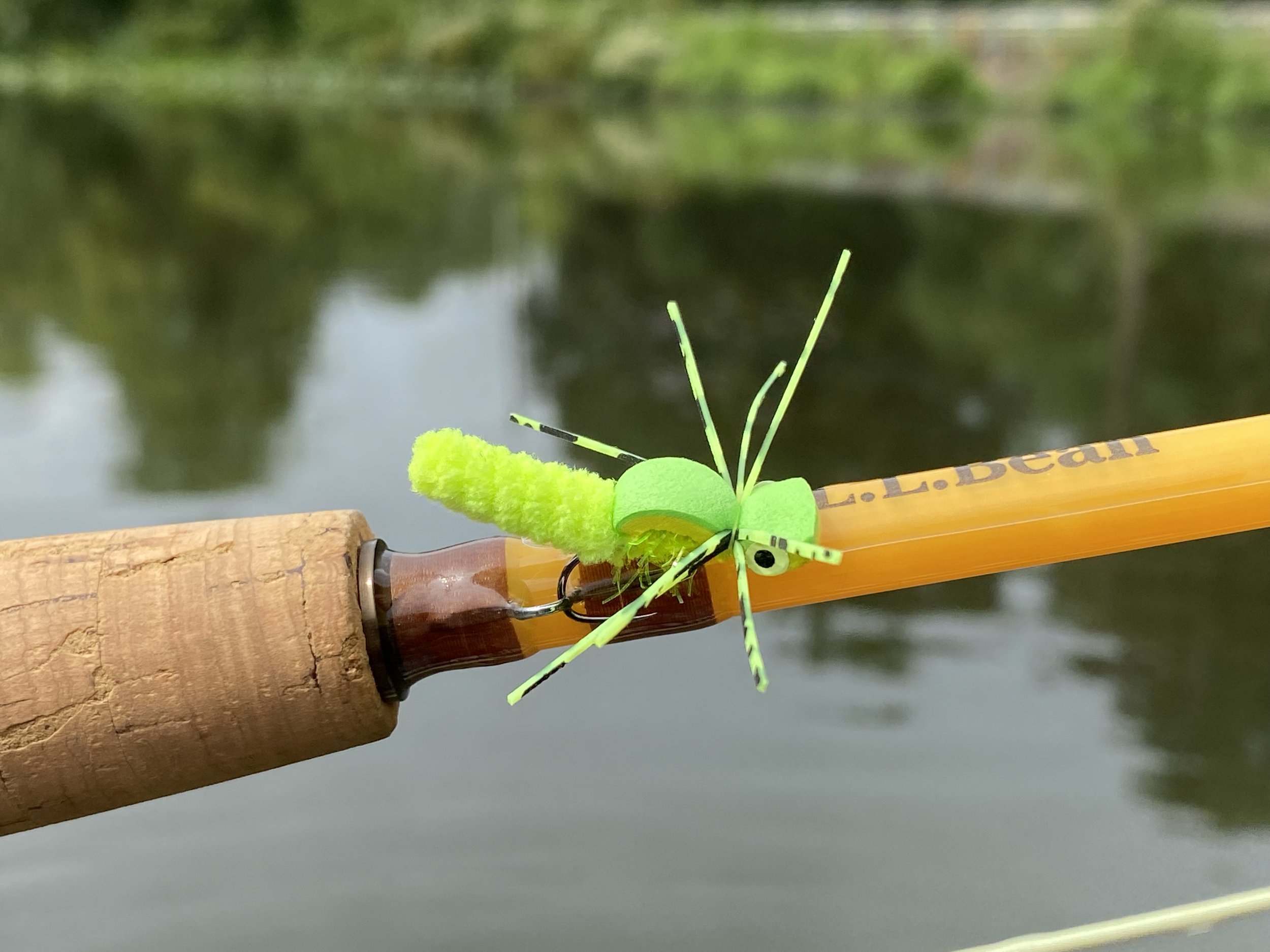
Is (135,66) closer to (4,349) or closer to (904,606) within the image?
(4,349)

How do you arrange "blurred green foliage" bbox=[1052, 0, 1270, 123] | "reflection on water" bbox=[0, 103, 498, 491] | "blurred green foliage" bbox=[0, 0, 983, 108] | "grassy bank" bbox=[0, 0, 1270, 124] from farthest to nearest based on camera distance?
"blurred green foliage" bbox=[0, 0, 983, 108] → "grassy bank" bbox=[0, 0, 1270, 124] → "blurred green foliage" bbox=[1052, 0, 1270, 123] → "reflection on water" bbox=[0, 103, 498, 491]

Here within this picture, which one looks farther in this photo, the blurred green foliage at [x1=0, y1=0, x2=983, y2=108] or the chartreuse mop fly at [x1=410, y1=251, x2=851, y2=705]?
the blurred green foliage at [x1=0, y1=0, x2=983, y2=108]

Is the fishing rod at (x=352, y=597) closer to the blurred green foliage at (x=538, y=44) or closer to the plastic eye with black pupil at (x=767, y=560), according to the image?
the plastic eye with black pupil at (x=767, y=560)

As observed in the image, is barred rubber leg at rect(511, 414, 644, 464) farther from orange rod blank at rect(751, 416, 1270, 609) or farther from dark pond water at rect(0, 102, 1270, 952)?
dark pond water at rect(0, 102, 1270, 952)

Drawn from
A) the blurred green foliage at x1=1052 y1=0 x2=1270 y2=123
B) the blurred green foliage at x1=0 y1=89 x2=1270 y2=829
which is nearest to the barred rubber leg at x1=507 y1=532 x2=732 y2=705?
the blurred green foliage at x1=0 y1=89 x2=1270 y2=829

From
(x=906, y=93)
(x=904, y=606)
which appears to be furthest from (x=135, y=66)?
(x=904, y=606)

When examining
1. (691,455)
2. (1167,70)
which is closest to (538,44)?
(1167,70)

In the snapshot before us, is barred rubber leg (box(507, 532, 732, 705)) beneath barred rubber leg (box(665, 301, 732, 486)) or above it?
beneath
